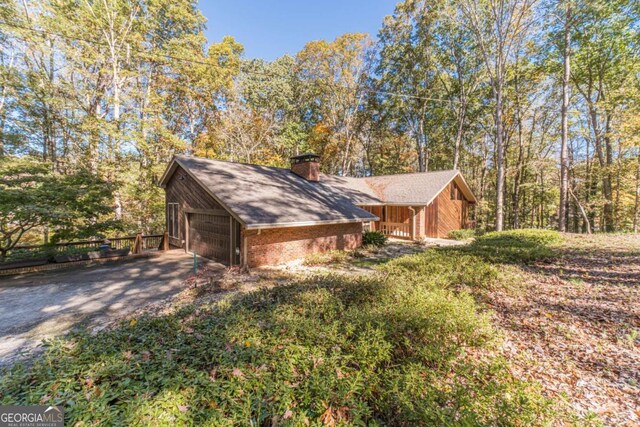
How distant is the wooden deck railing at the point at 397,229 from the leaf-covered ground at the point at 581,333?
9.45 meters

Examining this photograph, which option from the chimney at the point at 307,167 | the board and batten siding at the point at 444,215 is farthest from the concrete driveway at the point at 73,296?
the board and batten siding at the point at 444,215

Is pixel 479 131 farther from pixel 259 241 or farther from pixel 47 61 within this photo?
pixel 47 61

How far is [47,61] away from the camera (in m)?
16.0

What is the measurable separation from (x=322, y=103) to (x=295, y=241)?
1946 centimetres

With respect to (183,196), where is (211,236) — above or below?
below

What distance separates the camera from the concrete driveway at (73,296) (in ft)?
17.0

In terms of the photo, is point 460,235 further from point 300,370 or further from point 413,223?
point 300,370

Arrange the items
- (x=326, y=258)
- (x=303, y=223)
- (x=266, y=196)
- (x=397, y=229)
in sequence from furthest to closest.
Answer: (x=397, y=229) < (x=266, y=196) < (x=326, y=258) < (x=303, y=223)

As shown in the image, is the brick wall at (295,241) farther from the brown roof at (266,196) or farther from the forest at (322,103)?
the forest at (322,103)

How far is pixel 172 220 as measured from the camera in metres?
13.7

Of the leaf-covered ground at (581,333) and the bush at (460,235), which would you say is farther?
the bush at (460,235)

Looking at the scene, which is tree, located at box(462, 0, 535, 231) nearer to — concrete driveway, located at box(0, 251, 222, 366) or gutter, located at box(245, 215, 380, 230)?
gutter, located at box(245, 215, 380, 230)

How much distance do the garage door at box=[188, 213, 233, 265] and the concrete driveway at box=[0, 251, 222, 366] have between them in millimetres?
1057

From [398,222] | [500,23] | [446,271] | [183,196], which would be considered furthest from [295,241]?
[500,23]
